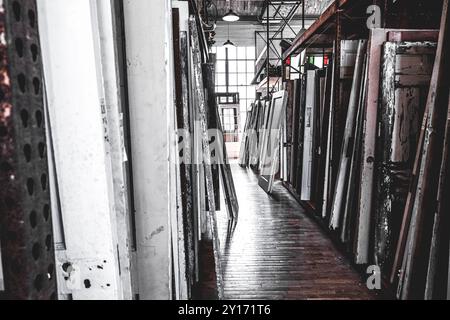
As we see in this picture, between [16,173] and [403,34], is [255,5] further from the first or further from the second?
[16,173]

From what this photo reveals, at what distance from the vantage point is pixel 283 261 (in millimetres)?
3320

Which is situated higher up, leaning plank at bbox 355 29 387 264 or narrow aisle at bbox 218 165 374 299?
leaning plank at bbox 355 29 387 264

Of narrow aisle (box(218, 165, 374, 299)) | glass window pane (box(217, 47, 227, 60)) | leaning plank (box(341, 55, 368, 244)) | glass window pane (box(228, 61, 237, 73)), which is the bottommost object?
narrow aisle (box(218, 165, 374, 299))

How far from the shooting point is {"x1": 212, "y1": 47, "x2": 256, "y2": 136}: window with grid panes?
14.7 meters

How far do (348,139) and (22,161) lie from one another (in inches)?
126

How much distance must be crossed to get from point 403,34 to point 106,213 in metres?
2.78

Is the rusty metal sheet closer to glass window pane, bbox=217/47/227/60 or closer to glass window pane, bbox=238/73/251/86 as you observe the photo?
glass window pane, bbox=238/73/251/86

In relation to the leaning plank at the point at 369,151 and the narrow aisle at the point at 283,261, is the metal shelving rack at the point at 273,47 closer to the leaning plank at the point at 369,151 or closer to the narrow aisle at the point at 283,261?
the narrow aisle at the point at 283,261

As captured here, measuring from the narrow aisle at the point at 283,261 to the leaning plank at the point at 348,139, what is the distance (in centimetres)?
47

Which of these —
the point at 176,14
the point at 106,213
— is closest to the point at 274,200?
the point at 176,14

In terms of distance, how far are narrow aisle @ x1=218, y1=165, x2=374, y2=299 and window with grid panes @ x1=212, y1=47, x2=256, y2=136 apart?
34.2ft

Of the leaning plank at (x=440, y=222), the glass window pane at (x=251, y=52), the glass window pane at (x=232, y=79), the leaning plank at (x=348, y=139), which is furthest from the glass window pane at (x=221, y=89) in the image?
the leaning plank at (x=440, y=222)

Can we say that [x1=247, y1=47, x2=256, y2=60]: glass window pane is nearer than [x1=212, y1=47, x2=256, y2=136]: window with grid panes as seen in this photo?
Yes

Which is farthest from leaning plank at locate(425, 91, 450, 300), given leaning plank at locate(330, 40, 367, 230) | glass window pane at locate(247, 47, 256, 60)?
glass window pane at locate(247, 47, 256, 60)
